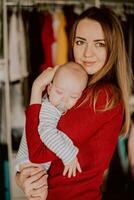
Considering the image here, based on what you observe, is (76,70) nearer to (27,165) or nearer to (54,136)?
(54,136)

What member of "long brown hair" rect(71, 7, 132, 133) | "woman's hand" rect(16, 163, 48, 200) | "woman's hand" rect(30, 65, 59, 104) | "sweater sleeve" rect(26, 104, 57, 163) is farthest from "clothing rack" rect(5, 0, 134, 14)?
"woman's hand" rect(16, 163, 48, 200)

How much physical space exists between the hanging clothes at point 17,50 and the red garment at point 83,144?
478 millimetres

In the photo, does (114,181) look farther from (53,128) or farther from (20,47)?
(20,47)

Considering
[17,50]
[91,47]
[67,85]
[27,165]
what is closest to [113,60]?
[91,47]

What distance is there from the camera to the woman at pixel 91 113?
1061 millimetres

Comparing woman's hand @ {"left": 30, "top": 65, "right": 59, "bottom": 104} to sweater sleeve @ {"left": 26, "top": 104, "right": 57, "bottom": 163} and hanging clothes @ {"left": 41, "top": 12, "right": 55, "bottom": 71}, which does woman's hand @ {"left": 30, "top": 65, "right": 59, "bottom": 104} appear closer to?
sweater sleeve @ {"left": 26, "top": 104, "right": 57, "bottom": 163}

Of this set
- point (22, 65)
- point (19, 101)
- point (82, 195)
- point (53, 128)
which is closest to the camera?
point (53, 128)

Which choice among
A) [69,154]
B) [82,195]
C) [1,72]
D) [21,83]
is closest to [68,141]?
[69,154]

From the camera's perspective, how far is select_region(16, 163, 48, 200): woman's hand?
3.66ft

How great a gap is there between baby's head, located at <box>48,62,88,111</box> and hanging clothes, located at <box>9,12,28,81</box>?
0.42 metres

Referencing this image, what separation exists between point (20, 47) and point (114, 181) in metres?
0.72

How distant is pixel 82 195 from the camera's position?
1126 mm

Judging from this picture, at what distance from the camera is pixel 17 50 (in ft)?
5.12

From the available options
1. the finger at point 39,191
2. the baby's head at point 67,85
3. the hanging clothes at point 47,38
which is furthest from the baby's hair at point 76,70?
the hanging clothes at point 47,38
